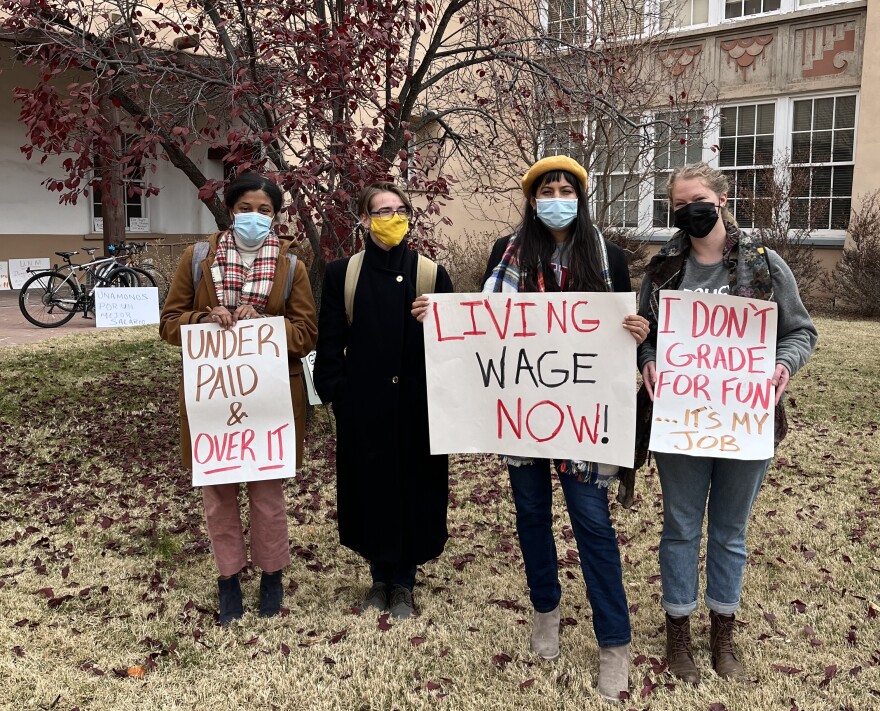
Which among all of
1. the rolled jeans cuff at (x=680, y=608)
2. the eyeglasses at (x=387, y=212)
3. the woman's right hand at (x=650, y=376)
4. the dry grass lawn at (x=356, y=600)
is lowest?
the dry grass lawn at (x=356, y=600)

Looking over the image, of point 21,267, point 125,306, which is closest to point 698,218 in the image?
point 125,306

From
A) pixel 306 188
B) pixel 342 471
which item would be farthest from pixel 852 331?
pixel 342 471

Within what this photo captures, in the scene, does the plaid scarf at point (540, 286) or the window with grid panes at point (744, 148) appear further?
the window with grid panes at point (744, 148)

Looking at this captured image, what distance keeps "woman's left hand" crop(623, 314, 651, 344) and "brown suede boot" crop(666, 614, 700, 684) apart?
1133mm

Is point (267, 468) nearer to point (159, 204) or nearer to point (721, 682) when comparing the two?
point (721, 682)

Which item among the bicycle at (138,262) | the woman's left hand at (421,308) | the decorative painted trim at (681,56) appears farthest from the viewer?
the decorative painted trim at (681,56)

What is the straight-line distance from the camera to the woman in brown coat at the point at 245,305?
3318 millimetres

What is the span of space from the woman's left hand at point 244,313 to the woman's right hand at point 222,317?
0.02m

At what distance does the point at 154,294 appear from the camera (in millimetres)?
12125

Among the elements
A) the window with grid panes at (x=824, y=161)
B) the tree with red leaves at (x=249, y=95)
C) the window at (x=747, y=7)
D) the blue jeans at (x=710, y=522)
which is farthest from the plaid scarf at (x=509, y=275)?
the window at (x=747, y=7)

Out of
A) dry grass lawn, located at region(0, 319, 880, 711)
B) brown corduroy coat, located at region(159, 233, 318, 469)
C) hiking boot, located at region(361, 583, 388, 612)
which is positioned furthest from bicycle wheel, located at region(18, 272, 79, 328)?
hiking boot, located at region(361, 583, 388, 612)

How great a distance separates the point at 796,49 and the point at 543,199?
49.1 ft

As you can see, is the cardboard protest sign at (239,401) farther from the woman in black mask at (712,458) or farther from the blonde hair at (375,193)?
the woman in black mask at (712,458)

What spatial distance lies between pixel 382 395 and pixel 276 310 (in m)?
0.58
